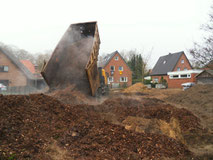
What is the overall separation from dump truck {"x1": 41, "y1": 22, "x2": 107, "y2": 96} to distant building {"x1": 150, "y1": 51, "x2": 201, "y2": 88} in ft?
69.0

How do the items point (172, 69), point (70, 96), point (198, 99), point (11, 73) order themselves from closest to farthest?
point (70, 96) < point (198, 99) < point (11, 73) < point (172, 69)

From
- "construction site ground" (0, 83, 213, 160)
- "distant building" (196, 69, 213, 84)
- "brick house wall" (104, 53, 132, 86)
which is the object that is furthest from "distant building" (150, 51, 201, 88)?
"construction site ground" (0, 83, 213, 160)

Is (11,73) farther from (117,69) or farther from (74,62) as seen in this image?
(117,69)

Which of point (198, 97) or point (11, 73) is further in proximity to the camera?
point (11, 73)

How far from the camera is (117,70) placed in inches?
1316

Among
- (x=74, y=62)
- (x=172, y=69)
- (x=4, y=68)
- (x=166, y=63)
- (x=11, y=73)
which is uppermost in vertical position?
(x=166, y=63)

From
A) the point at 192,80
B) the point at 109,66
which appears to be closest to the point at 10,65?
the point at 109,66

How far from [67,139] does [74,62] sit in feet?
17.3

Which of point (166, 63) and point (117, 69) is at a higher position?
point (166, 63)

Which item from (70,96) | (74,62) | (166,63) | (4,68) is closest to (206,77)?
(74,62)

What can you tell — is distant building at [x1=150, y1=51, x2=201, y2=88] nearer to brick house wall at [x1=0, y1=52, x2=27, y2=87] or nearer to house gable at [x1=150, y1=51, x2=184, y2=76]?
house gable at [x1=150, y1=51, x2=184, y2=76]

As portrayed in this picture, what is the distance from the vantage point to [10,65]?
17062 mm

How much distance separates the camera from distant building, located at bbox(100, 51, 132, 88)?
107 ft

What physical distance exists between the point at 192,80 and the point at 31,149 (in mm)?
25632
